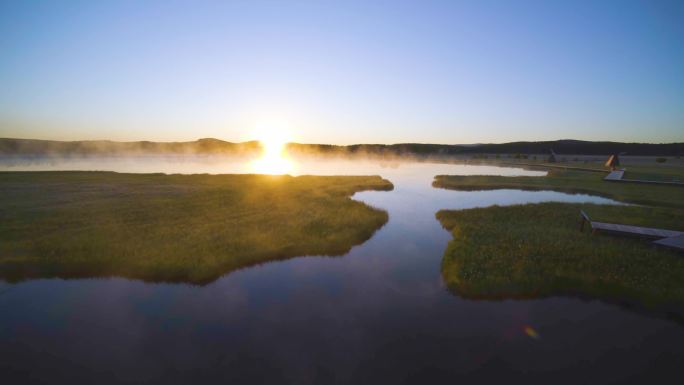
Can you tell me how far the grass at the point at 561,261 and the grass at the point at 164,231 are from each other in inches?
311

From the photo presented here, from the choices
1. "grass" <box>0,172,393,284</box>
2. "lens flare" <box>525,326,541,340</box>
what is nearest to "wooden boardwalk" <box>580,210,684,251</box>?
"lens flare" <box>525,326,541,340</box>

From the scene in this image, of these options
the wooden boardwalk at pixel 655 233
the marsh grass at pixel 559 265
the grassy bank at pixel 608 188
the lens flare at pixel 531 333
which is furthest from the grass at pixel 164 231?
the grassy bank at pixel 608 188

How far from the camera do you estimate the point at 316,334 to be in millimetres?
11625

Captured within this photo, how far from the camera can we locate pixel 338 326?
12.2 metres

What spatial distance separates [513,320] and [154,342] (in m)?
14.1

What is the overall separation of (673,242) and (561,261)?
6.82 metres

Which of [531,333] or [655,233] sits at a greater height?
[655,233]

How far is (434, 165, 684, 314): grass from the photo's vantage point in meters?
14.0

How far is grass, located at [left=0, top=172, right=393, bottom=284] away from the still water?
4.01 ft

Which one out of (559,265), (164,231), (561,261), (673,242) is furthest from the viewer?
(164,231)

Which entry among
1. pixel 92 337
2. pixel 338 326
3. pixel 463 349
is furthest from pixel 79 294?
pixel 463 349

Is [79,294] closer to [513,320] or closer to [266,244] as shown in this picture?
[266,244]

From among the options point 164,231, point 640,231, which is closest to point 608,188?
point 640,231

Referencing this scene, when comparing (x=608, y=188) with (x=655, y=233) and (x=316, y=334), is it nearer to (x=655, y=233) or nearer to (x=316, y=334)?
(x=655, y=233)
